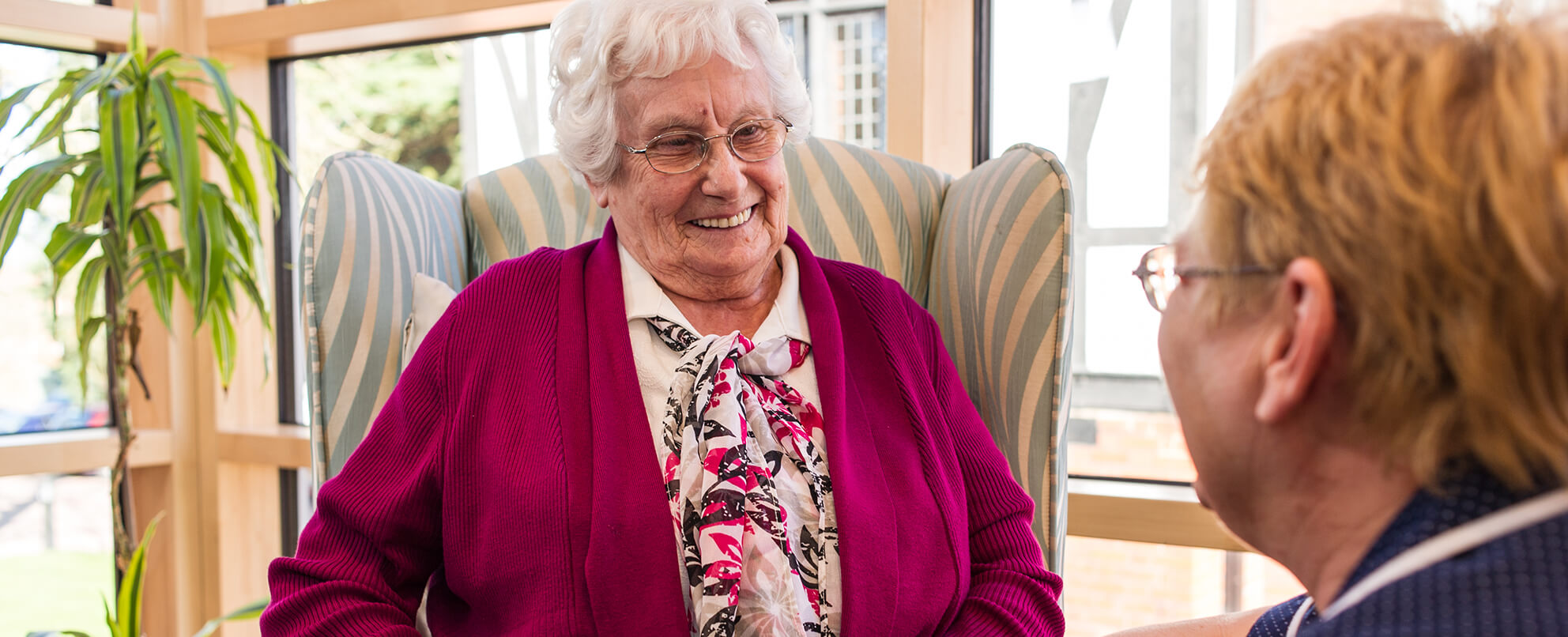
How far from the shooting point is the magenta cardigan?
1076mm

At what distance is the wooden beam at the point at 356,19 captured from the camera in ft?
7.00

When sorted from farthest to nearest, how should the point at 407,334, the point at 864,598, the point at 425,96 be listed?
the point at 425,96
the point at 407,334
the point at 864,598

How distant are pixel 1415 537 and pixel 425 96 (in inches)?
95.2

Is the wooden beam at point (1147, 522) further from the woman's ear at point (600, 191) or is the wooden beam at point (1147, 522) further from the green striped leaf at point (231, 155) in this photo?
the green striped leaf at point (231, 155)

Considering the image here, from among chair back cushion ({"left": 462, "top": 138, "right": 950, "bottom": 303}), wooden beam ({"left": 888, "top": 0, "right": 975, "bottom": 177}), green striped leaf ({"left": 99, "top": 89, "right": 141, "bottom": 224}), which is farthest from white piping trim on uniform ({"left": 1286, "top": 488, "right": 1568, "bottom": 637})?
green striped leaf ({"left": 99, "top": 89, "right": 141, "bottom": 224})

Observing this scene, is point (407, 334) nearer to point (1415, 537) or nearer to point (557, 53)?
point (557, 53)

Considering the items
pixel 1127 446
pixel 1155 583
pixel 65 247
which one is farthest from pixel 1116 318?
pixel 65 247

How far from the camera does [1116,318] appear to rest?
191 centimetres

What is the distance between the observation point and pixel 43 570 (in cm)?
234

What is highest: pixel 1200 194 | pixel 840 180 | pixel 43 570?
pixel 840 180

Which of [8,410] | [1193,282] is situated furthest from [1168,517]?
[8,410]

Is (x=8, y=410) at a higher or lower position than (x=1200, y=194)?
lower

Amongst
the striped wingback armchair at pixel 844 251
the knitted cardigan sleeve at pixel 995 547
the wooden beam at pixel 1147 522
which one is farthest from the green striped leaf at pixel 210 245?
the wooden beam at pixel 1147 522

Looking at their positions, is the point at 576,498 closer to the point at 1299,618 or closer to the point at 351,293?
the point at 351,293
